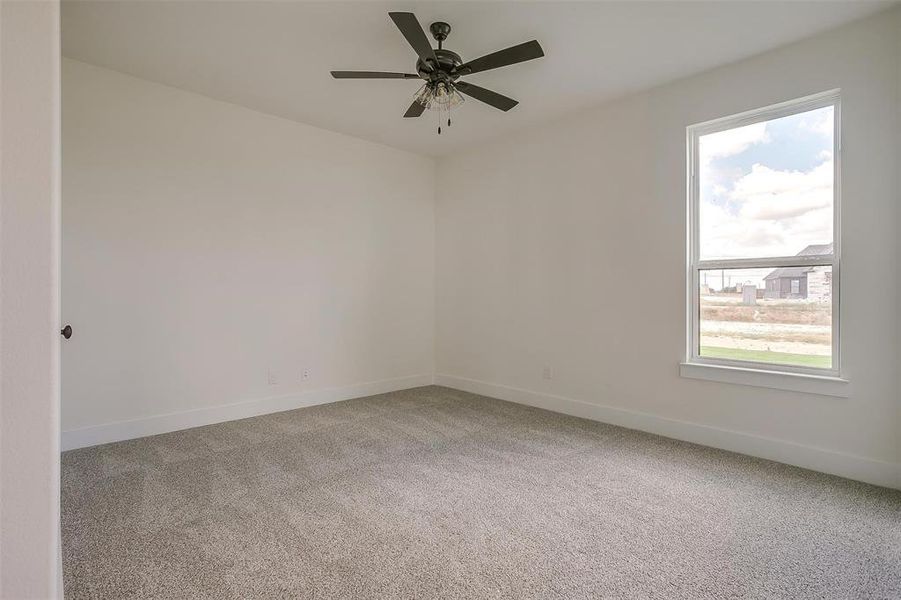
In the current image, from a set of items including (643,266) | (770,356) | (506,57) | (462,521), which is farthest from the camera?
(643,266)

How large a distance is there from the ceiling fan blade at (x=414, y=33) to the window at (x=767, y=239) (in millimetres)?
2158

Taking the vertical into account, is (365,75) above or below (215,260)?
above

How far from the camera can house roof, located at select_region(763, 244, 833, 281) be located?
2791mm

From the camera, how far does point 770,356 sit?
304cm

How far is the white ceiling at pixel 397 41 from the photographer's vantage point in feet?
8.21

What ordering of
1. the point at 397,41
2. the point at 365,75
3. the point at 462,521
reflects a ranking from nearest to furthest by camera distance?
the point at 462,521 < the point at 365,75 < the point at 397,41

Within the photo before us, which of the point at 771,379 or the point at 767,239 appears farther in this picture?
the point at 767,239

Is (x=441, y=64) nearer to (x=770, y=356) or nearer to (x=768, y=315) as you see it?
(x=768, y=315)

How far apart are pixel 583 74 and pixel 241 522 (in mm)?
3567

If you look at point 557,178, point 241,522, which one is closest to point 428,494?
point 241,522

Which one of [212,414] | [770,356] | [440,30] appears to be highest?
[440,30]

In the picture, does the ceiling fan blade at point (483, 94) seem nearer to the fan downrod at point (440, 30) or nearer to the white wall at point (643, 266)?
the fan downrod at point (440, 30)

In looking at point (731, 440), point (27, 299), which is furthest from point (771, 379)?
point (27, 299)

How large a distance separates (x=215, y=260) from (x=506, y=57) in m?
2.87
